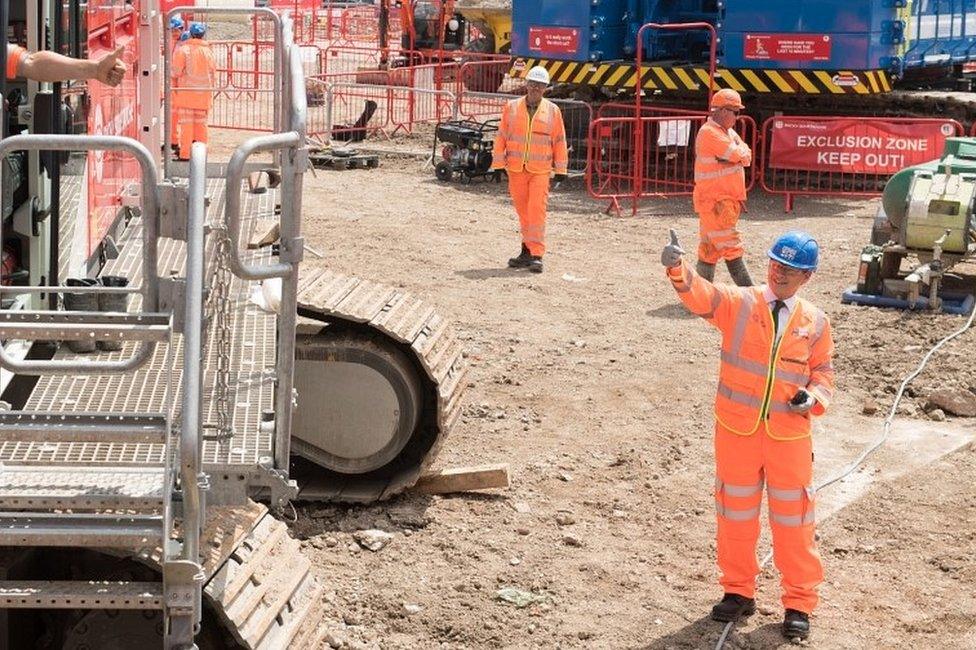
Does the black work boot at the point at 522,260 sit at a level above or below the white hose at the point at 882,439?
above

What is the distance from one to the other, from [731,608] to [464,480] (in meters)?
1.94

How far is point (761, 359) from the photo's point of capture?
251 inches

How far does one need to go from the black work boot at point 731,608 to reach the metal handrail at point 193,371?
306 centimetres

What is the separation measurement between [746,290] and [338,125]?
16.9 m

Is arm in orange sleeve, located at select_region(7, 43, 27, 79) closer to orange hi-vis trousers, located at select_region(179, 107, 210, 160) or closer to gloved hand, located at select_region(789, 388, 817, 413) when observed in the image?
gloved hand, located at select_region(789, 388, 817, 413)

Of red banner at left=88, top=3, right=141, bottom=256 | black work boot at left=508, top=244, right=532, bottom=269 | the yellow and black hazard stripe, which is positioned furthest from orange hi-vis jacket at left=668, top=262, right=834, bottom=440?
the yellow and black hazard stripe

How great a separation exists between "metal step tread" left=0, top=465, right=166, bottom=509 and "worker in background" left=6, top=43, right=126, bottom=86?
1466 mm

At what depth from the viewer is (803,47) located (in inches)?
703

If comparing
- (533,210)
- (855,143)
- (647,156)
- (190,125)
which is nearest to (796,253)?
(533,210)

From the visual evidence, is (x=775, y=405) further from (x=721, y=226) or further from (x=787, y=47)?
(x=787, y=47)

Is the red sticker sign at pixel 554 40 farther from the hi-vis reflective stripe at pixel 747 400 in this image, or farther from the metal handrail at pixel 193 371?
the metal handrail at pixel 193 371

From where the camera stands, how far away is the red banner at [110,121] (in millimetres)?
6656

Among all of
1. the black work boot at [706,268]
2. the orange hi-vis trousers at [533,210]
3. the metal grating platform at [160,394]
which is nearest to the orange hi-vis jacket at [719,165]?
the black work boot at [706,268]

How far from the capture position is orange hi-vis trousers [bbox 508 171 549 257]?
1394 cm
